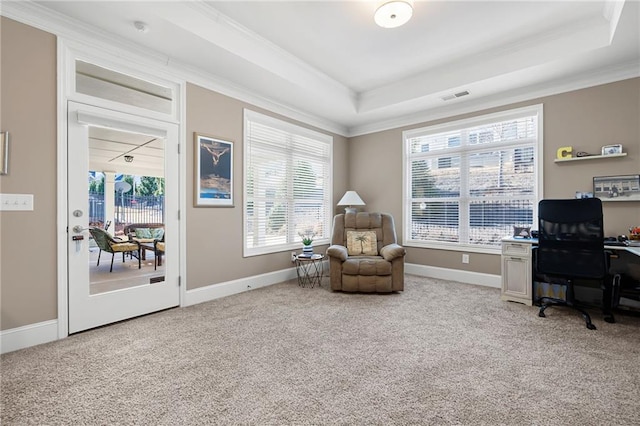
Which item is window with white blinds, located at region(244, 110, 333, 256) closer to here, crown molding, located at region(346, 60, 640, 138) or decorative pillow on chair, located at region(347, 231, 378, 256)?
decorative pillow on chair, located at region(347, 231, 378, 256)

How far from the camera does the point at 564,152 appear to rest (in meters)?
3.67

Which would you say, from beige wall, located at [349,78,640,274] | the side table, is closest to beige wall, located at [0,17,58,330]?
the side table

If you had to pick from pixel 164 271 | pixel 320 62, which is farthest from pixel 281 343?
pixel 320 62

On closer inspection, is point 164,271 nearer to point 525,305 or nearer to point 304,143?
point 304,143

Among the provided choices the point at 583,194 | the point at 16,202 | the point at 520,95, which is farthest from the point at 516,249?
the point at 16,202

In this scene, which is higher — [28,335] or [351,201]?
[351,201]

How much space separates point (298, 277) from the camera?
458cm

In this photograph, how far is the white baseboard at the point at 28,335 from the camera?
89.7 inches

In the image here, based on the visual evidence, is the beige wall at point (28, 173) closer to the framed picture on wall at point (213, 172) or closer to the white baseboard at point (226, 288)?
the white baseboard at point (226, 288)

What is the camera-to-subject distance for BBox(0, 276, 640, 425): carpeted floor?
5.28 feet

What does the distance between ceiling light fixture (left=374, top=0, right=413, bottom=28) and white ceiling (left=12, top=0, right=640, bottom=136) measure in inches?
7.5

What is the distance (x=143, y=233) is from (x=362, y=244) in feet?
9.45

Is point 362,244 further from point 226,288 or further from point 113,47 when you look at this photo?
point 113,47

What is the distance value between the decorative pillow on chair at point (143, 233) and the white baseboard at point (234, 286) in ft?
2.53
